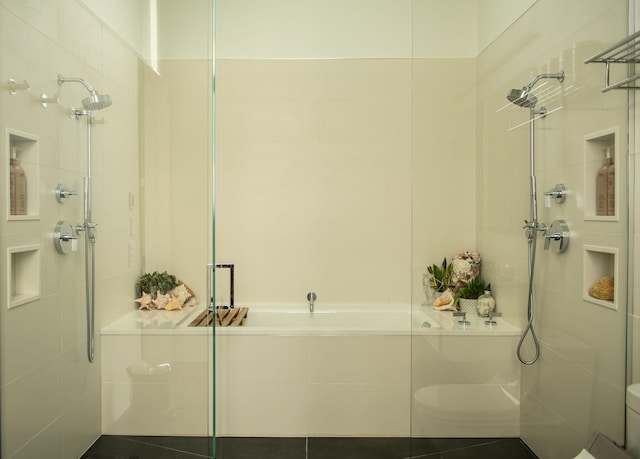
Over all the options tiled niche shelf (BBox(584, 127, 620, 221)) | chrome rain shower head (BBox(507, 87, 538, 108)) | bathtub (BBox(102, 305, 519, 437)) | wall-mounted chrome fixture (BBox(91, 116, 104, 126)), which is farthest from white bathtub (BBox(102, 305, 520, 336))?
chrome rain shower head (BBox(507, 87, 538, 108))

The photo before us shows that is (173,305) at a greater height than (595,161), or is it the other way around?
(595,161)

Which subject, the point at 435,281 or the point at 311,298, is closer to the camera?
the point at 435,281

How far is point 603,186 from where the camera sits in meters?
1.68

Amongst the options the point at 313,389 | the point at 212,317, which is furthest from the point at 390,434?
the point at 212,317

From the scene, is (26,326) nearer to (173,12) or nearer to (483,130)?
(173,12)

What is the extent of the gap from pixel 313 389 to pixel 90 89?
1841 millimetres

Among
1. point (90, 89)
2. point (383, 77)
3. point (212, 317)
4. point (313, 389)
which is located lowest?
point (313, 389)

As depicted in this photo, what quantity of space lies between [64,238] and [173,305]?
477 mm

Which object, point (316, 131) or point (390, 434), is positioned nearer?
point (390, 434)

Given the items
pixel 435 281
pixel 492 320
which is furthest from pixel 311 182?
pixel 492 320

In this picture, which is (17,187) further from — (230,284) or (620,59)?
(620,59)

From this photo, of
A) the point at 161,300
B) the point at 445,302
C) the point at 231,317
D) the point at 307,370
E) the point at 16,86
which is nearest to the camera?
the point at 16,86

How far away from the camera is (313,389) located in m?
2.47

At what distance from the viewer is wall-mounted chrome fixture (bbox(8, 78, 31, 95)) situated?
1542 mm
